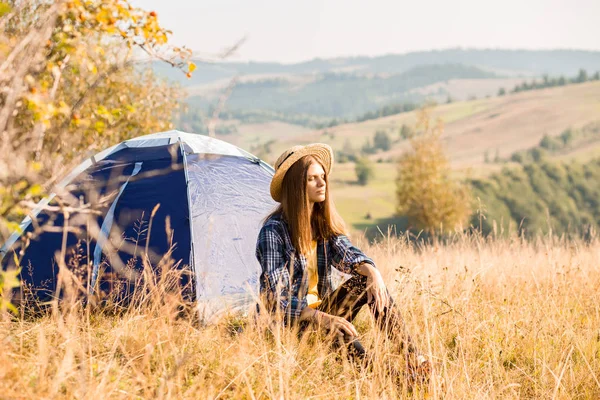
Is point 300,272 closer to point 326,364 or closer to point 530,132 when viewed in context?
point 326,364

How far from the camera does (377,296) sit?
400cm

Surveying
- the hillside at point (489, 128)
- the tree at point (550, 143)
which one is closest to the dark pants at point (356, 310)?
the hillside at point (489, 128)

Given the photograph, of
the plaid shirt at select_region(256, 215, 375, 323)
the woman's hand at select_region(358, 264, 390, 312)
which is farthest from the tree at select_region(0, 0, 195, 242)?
the woman's hand at select_region(358, 264, 390, 312)

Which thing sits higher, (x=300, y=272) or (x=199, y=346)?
(x=300, y=272)

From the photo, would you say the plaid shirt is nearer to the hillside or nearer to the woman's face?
the woman's face

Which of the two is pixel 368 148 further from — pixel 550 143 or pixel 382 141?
pixel 550 143

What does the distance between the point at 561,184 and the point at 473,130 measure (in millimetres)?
82131

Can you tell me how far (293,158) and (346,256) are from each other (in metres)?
0.80

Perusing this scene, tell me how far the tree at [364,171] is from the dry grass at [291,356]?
317ft

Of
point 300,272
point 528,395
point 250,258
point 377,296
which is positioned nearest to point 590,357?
point 528,395

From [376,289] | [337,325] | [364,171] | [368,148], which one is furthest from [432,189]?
[368,148]

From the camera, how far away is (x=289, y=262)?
4.41 meters

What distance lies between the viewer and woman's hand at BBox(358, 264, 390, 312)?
3.98m

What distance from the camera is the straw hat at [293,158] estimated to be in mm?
4543
